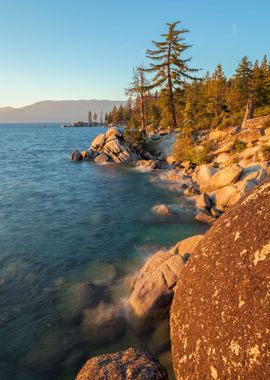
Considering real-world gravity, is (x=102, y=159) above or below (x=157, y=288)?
above

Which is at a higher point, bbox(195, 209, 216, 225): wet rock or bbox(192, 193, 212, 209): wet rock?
bbox(192, 193, 212, 209): wet rock

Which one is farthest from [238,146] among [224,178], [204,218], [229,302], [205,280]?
[229,302]

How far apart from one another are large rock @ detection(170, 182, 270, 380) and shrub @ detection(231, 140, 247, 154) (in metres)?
22.1

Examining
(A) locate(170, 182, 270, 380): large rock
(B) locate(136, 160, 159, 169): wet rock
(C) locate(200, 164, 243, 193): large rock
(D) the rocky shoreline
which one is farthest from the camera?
(B) locate(136, 160, 159, 169): wet rock

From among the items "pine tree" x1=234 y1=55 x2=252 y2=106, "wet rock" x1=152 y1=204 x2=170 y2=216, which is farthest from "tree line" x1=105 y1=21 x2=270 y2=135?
"wet rock" x1=152 y1=204 x2=170 y2=216

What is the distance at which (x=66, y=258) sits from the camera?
1191 centimetres

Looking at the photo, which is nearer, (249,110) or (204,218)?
(204,218)

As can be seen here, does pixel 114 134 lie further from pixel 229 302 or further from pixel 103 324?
pixel 229 302

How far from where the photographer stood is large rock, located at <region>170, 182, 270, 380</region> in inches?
131

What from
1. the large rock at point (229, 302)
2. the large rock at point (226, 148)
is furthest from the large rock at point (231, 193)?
the large rock at point (229, 302)

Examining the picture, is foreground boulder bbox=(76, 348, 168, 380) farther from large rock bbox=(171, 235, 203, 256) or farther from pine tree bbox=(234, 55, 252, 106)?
pine tree bbox=(234, 55, 252, 106)

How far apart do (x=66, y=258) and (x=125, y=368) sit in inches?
327

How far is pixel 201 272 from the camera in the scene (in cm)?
428

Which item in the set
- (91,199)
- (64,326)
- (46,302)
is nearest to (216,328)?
(64,326)
